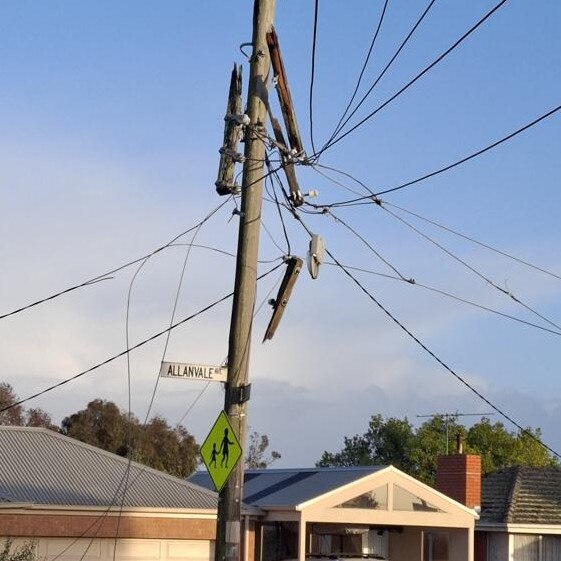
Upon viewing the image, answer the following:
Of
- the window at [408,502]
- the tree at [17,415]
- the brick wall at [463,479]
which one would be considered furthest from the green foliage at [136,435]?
the window at [408,502]

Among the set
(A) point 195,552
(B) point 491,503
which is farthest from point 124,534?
(B) point 491,503

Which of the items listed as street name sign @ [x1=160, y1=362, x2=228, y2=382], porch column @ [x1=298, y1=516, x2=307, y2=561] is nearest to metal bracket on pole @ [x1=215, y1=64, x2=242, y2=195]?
street name sign @ [x1=160, y1=362, x2=228, y2=382]

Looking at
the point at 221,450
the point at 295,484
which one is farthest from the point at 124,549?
the point at 221,450

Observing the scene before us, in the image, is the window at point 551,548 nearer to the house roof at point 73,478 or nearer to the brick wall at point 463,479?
the brick wall at point 463,479

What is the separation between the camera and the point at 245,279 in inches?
539

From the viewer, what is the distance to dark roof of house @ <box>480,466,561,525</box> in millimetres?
32562

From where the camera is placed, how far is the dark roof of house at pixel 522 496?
3256 cm

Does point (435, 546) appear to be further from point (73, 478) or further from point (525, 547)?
point (73, 478)

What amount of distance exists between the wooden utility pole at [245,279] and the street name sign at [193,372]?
0.45 feet

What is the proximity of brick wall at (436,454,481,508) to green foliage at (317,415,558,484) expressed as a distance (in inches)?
1187

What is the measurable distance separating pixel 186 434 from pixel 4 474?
3875cm

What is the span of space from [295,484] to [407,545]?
3956mm

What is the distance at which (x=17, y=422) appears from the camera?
2297 inches

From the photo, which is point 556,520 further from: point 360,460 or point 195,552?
point 360,460
